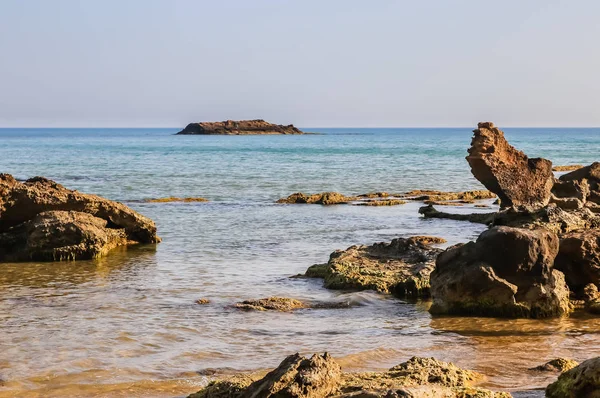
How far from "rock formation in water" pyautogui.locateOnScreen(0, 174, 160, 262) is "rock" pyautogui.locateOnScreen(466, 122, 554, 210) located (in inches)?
351

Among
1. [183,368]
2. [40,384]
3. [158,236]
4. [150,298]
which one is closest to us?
[40,384]

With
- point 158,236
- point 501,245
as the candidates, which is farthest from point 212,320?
point 158,236

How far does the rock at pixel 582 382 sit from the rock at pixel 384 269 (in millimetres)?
5654

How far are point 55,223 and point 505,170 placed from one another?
1154cm

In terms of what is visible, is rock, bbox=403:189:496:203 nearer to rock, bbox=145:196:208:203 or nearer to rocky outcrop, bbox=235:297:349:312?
rock, bbox=145:196:208:203

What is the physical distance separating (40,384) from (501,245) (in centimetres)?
613

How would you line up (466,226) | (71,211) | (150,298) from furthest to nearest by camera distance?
1. (466,226)
2. (71,211)
3. (150,298)

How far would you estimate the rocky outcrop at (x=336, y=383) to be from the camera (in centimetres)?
556

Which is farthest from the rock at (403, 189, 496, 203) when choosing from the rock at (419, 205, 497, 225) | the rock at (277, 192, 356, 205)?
the rock at (419, 205, 497, 225)

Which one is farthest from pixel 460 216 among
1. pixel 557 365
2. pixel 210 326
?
pixel 557 365

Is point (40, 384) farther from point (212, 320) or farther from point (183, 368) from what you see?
point (212, 320)

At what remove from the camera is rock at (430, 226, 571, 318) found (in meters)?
10.3

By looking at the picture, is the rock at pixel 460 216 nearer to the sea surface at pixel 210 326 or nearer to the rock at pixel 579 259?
the sea surface at pixel 210 326

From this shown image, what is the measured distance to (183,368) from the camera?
843 cm
